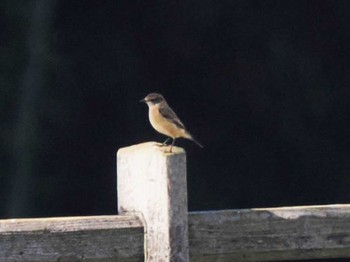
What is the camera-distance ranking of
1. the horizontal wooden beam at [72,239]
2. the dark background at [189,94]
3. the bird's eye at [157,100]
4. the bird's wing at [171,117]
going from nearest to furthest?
the horizontal wooden beam at [72,239] → the bird's wing at [171,117] → the bird's eye at [157,100] → the dark background at [189,94]

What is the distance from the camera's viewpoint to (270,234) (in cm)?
259

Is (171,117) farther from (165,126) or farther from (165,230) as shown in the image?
(165,230)

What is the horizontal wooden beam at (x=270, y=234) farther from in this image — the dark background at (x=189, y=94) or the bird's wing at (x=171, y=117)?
the dark background at (x=189, y=94)

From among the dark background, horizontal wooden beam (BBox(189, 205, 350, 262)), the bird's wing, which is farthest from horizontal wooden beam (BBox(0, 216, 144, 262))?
the dark background

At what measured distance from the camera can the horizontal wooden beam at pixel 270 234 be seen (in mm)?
2527

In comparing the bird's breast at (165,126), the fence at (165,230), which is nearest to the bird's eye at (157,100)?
the bird's breast at (165,126)

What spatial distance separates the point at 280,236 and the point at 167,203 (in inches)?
11.8

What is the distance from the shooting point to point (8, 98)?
10289 mm

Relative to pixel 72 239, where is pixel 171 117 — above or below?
above

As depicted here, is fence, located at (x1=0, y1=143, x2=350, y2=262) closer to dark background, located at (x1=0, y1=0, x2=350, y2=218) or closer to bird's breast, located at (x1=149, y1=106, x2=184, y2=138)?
bird's breast, located at (x1=149, y1=106, x2=184, y2=138)

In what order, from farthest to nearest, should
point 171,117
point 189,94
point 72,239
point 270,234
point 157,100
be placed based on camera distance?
point 189,94 < point 157,100 < point 171,117 < point 270,234 < point 72,239

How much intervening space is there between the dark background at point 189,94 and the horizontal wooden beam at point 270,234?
726 centimetres

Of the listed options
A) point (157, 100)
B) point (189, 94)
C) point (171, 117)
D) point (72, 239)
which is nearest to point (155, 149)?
point (72, 239)

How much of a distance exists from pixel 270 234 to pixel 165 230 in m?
0.27
